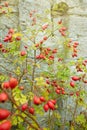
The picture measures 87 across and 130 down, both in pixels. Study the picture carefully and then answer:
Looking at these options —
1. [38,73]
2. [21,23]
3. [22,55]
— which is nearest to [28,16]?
[21,23]

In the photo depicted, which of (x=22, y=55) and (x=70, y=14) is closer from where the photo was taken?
(x=22, y=55)

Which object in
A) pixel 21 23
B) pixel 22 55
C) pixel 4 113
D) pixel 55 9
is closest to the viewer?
pixel 4 113

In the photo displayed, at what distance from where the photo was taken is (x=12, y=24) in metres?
3.20

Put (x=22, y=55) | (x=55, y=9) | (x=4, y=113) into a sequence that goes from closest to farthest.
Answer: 1. (x=4, y=113)
2. (x=22, y=55)
3. (x=55, y=9)

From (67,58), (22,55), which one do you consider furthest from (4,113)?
(67,58)

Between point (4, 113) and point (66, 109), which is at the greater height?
point (4, 113)

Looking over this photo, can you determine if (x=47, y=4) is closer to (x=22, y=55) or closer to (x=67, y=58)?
(x=67, y=58)

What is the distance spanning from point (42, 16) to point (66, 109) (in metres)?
1.21

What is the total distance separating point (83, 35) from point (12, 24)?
98 centimetres

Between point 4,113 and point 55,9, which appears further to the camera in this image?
point 55,9

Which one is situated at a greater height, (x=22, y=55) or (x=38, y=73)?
(x=22, y=55)

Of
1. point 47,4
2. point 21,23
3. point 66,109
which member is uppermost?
point 47,4

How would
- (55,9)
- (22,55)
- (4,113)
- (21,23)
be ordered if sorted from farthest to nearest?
(55,9), (21,23), (22,55), (4,113)

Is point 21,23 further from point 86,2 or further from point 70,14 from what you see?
point 86,2
